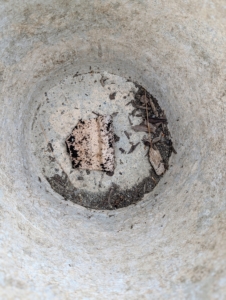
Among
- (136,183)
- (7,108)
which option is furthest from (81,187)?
(7,108)

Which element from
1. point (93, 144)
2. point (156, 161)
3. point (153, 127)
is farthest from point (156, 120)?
point (93, 144)

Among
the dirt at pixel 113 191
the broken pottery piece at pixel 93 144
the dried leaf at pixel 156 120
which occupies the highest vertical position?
the dried leaf at pixel 156 120

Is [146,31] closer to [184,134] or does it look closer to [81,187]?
[184,134]

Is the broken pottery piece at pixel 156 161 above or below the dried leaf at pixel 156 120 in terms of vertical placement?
below

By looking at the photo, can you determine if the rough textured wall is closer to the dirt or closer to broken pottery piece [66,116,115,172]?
the dirt

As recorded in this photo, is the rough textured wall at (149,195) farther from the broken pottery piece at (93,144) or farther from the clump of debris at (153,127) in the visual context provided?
the broken pottery piece at (93,144)

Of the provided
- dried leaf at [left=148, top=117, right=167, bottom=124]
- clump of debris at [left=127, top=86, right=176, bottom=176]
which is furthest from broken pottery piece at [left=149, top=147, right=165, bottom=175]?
dried leaf at [left=148, top=117, right=167, bottom=124]

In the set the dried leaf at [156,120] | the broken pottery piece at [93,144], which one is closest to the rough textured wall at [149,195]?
the dried leaf at [156,120]
